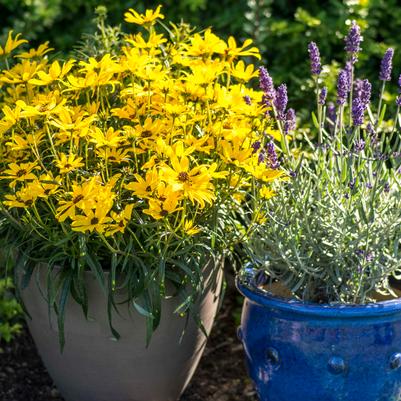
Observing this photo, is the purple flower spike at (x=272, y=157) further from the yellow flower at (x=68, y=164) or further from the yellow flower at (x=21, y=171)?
the yellow flower at (x=21, y=171)

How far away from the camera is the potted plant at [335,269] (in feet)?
7.83

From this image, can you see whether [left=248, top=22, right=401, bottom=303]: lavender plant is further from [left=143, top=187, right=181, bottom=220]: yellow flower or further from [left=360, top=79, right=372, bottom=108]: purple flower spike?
[left=143, top=187, right=181, bottom=220]: yellow flower

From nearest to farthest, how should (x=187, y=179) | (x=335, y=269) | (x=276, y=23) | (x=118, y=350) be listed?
(x=187, y=179), (x=335, y=269), (x=118, y=350), (x=276, y=23)

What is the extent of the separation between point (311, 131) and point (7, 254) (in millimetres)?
1371

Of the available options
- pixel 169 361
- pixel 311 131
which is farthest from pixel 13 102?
pixel 311 131

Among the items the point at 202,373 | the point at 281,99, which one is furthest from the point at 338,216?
the point at 202,373

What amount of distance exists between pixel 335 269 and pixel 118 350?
0.68 m

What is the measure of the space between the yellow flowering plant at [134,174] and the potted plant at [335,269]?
13 cm

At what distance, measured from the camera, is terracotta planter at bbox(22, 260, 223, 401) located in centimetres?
256

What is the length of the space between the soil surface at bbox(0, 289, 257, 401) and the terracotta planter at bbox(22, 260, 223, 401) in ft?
0.84

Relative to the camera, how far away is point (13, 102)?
8.98ft

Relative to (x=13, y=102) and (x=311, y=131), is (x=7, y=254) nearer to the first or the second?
(x=13, y=102)

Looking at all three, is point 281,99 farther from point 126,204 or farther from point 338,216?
point 126,204

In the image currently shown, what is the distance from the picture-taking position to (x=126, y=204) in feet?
7.95
